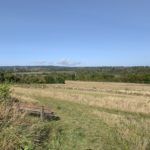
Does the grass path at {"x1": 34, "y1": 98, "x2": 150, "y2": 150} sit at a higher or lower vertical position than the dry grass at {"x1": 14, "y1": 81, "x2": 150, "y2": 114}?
higher

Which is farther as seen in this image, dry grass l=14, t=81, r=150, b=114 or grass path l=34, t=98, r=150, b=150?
dry grass l=14, t=81, r=150, b=114

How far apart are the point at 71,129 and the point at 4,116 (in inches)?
178

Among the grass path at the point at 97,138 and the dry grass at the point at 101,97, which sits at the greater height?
the grass path at the point at 97,138

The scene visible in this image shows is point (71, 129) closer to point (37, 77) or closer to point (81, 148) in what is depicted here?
point (81, 148)

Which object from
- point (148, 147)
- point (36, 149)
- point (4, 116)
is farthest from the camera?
point (4, 116)

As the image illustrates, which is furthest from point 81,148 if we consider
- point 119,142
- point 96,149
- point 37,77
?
point 37,77

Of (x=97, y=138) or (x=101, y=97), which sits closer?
(x=97, y=138)

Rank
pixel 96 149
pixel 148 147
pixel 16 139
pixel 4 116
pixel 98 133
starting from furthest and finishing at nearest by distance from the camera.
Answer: pixel 98 133
pixel 96 149
pixel 4 116
pixel 16 139
pixel 148 147

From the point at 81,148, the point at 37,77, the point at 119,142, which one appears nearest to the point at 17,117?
the point at 81,148

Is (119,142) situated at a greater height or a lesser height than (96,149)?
greater

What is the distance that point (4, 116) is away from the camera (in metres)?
8.56

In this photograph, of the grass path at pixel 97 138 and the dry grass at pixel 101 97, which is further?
the dry grass at pixel 101 97

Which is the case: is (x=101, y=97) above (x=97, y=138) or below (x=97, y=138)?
below

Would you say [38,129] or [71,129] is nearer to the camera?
[38,129]
